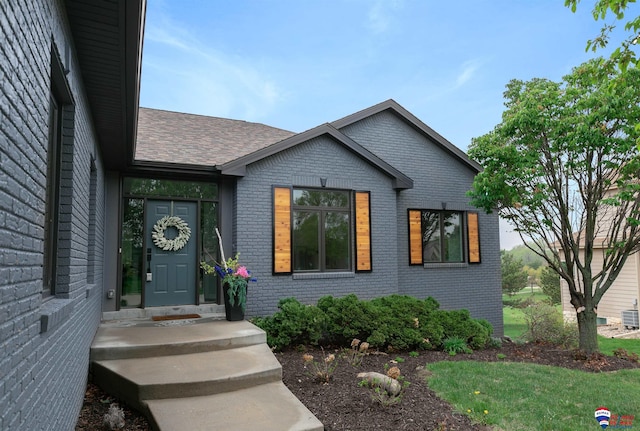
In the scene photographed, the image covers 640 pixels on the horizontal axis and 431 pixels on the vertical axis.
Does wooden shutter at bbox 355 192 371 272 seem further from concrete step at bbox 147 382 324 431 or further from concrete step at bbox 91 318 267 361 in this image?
concrete step at bbox 147 382 324 431

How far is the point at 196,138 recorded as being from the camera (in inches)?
390

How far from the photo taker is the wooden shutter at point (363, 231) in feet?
30.2

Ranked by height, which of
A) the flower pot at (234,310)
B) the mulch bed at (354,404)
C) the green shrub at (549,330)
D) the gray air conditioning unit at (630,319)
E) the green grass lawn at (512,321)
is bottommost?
the green grass lawn at (512,321)

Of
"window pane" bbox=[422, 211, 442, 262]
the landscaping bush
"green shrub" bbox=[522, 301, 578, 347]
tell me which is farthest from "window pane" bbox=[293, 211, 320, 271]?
"green shrub" bbox=[522, 301, 578, 347]

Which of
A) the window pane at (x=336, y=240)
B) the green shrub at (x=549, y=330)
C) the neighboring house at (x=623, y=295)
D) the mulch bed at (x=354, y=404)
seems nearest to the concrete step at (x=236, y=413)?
the mulch bed at (x=354, y=404)

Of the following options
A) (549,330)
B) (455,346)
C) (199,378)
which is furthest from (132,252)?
(549,330)

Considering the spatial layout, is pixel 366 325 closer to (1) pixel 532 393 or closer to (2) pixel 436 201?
(1) pixel 532 393

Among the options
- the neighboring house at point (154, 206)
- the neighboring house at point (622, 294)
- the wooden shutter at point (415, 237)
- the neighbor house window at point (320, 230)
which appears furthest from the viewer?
the neighboring house at point (622, 294)

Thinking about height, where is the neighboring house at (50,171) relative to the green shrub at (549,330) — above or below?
above

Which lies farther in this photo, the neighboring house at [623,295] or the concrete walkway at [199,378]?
the neighboring house at [623,295]

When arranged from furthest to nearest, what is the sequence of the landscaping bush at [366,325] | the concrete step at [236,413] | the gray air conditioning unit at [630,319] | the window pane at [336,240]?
1. the gray air conditioning unit at [630,319]
2. the window pane at [336,240]
3. the landscaping bush at [366,325]
4. the concrete step at [236,413]

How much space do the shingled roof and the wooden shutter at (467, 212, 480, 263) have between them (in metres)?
5.47

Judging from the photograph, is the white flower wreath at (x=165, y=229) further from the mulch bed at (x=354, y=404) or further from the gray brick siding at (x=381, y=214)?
the mulch bed at (x=354, y=404)

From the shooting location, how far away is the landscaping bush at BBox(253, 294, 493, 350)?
23.3ft
